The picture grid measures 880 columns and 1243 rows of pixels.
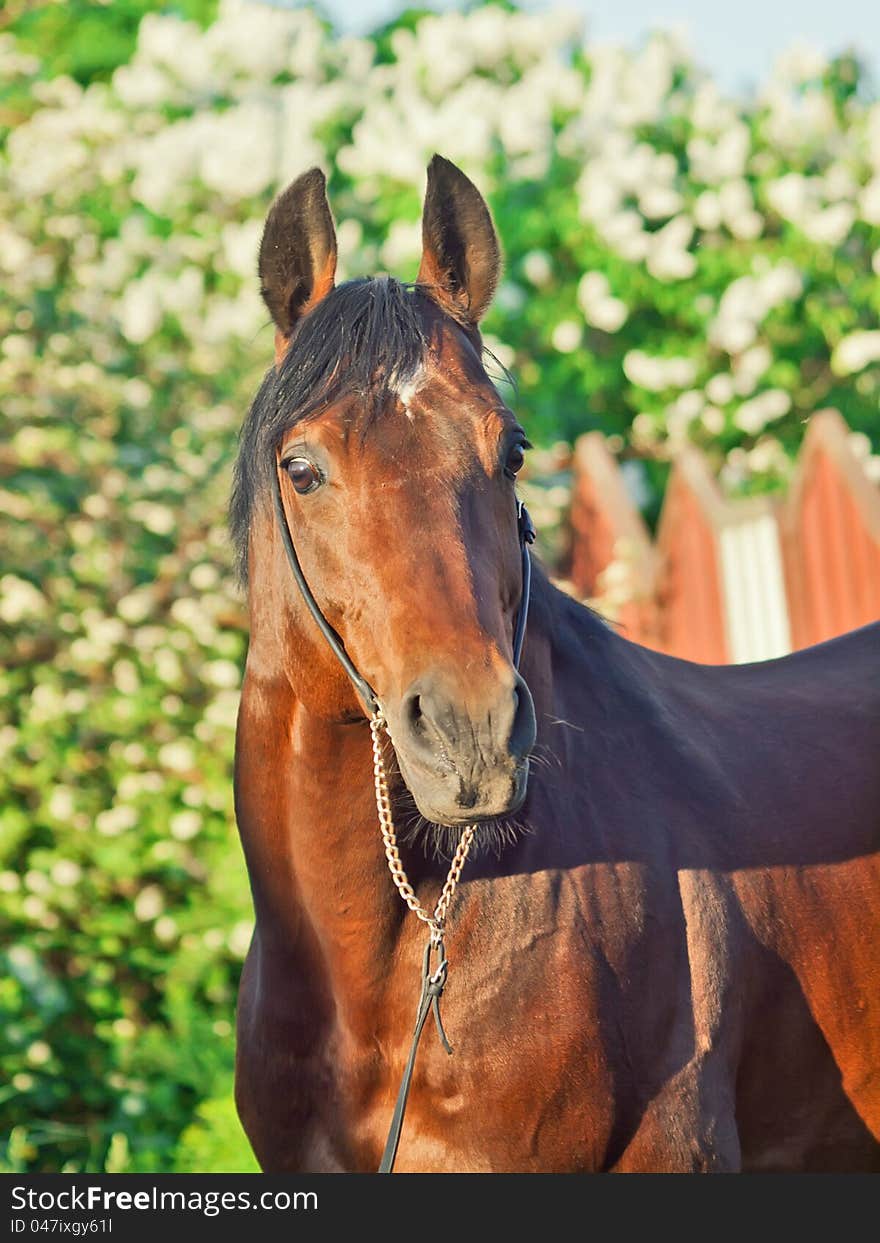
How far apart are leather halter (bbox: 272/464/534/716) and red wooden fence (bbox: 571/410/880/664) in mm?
2600

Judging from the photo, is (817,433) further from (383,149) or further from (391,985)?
(391,985)

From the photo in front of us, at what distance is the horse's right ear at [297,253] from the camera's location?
2391 mm

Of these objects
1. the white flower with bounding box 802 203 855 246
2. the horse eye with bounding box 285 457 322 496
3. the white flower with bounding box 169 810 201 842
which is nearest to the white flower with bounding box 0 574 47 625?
the white flower with bounding box 169 810 201 842

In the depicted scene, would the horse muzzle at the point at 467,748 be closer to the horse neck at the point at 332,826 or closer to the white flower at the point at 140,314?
the horse neck at the point at 332,826

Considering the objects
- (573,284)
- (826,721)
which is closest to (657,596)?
(573,284)

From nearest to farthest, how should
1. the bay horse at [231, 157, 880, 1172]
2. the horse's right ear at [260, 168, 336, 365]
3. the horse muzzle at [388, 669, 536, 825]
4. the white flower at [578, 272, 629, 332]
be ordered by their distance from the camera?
the horse muzzle at [388, 669, 536, 825]
the bay horse at [231, 157, 880, 1172]
the horse's right ear at [260, 168, 336, 365]
the white flower at [578, 272, 629, 332]

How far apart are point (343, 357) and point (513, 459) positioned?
0.32 metres

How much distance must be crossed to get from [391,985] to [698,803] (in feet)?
2.27

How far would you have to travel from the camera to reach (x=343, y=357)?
221 cm

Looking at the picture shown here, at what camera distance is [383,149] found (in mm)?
6867

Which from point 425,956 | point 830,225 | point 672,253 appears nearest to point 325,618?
point 425,956

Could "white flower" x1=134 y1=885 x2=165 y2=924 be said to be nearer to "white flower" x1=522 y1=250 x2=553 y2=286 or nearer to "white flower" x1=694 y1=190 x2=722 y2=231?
"white flower" x1=522 y1=250 x2=553 y2=286

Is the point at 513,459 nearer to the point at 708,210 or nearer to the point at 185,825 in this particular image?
the point at 185,825

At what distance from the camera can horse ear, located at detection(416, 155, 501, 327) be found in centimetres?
246
